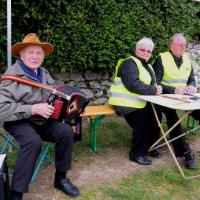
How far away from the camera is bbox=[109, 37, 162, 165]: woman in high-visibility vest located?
15.9 feet

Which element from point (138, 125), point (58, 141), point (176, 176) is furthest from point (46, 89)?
point (176, 176)

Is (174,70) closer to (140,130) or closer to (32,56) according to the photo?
(140,130)

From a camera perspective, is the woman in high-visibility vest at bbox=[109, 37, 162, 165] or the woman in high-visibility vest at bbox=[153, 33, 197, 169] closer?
the woman in high-visibility vest at bbox=[109, 37, 162, 165]

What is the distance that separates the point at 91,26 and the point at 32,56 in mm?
2426

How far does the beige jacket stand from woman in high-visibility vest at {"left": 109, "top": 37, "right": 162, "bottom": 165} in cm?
121

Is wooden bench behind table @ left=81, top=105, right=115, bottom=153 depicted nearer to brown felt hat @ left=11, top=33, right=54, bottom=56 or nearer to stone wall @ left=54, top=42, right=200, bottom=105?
brown felt hat @ left=11, top=33, right=54, bottom=56

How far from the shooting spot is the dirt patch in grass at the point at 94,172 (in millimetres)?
4004

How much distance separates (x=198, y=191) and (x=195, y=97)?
44.4 inches

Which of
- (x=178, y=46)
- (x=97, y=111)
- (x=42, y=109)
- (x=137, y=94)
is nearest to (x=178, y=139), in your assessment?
(x=137, y=94)

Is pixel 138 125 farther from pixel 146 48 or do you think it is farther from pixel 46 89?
pixel 46 89

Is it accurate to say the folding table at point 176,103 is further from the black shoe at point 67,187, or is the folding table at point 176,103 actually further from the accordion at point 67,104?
the black shoe at point 67,187

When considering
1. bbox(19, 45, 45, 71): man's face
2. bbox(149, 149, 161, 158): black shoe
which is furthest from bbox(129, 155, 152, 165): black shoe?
bbox(19, 45, 45, 71): man's face

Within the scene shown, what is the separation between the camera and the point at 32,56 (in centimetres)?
397

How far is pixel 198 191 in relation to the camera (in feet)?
14.0
